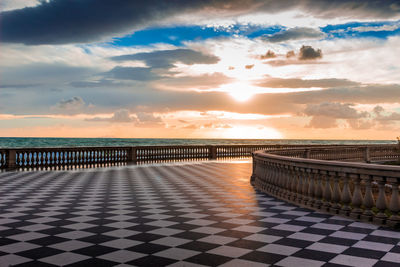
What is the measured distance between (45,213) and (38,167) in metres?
13.1

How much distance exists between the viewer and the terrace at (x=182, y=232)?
4.97 meters

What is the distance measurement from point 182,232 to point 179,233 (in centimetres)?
8

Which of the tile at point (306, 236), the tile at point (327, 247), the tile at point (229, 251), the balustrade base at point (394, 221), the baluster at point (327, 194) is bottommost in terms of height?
the tile at point (306, 236)

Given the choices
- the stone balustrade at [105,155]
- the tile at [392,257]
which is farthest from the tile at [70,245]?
the stone balustrade at [105,155]

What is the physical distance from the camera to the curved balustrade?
6699 millimetres

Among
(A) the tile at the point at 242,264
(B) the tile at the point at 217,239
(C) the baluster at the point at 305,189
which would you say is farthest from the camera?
(C) the baluster at the point at 305,189

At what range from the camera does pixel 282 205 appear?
9.17m

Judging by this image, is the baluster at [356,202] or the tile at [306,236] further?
the baluster at [356,202]

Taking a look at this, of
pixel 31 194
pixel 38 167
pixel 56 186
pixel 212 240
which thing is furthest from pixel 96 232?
pixel 38 167

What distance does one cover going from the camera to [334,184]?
793 centimetres

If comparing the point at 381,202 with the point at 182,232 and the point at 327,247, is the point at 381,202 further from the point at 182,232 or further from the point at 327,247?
the point at 182,232

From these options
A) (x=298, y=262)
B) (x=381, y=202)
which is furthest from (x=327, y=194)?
(x=298, y=262)

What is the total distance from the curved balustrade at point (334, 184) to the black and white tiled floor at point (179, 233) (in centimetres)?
29

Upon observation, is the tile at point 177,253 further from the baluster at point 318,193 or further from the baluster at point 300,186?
the baluster at point 300,186
